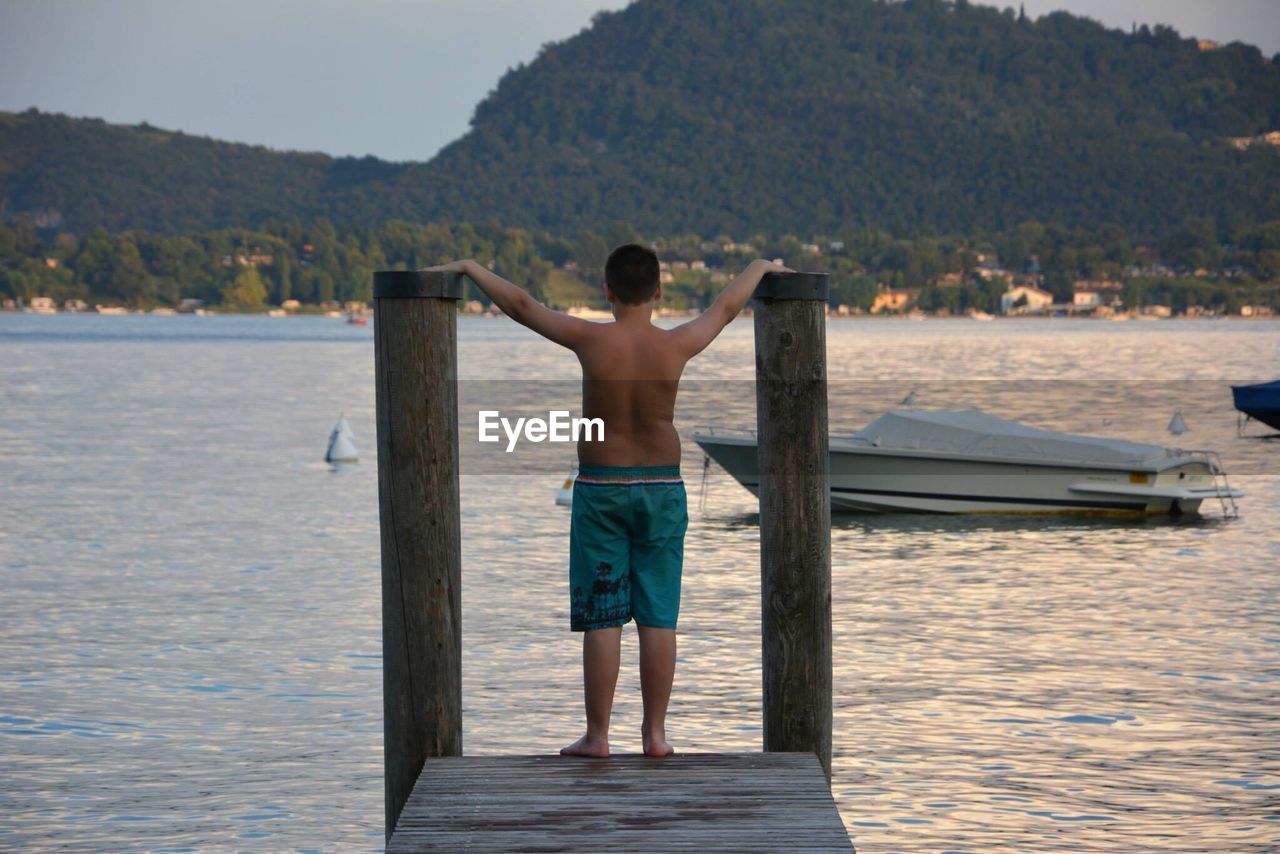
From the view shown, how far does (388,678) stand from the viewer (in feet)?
22.8

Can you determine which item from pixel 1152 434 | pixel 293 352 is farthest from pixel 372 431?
pixel 293 352

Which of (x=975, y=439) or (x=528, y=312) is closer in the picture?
(x=528, y=312)

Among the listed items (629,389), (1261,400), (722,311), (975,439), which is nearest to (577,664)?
(722,311)

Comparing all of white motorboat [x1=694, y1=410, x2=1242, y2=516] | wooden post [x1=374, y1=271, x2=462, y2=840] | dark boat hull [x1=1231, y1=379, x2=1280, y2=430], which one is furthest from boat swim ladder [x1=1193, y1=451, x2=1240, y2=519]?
wooden post [x1=374, y1=271, x2=462, y2=840]

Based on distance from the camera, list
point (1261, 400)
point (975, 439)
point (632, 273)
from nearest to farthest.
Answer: point (632, 273), point (975, 439), point (1261, 400)

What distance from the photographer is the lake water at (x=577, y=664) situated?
10.7 m

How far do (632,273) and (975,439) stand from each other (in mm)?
20418

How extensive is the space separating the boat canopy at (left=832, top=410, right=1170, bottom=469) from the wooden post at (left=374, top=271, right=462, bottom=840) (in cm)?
1927

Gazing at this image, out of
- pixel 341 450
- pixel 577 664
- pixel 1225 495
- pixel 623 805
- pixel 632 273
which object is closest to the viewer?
pixel 623 805

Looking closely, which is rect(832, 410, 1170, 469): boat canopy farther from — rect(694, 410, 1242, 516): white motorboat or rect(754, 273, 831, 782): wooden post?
rect(754, 273, 831, 782): wooden post

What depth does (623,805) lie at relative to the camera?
6.18m

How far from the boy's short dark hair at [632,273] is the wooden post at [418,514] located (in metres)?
0.68

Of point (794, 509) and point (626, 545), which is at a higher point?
point (794, 509)

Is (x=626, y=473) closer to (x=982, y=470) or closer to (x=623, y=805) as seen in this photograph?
(x=623, y=805)
